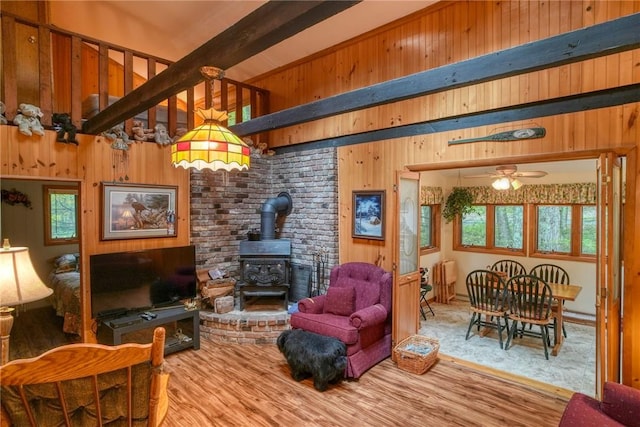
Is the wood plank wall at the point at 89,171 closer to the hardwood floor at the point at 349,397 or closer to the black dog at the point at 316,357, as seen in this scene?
the hardwood floor at the point at 349,397

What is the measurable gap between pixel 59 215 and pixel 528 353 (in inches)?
305

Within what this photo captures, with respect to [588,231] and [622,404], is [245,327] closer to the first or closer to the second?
[622,404]

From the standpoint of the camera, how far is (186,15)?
4848mm

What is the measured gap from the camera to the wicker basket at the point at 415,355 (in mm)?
3668

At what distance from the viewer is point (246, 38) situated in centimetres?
166

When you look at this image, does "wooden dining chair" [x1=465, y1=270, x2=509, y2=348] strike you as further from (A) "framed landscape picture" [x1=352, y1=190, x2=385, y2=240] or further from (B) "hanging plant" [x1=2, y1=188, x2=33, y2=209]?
(B) "hanging plant" [x1=2, y1=188, x2=33, y2=209]

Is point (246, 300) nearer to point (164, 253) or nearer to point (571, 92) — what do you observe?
point (164, 253)

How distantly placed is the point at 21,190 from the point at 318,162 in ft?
16.8

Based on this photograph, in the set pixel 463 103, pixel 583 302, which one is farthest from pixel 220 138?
pixel 583 302

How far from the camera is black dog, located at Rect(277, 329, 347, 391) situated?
10.7 feet

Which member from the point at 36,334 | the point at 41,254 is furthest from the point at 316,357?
the point at 41,254

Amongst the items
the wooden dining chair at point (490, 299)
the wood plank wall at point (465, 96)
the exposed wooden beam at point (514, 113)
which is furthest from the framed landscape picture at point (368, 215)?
the wooden dining chair at point (490, 299)

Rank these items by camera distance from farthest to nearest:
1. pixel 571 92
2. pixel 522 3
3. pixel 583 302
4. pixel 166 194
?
pixel 583 302
pixel 166 194
pixel 522 3
pixel 571 92

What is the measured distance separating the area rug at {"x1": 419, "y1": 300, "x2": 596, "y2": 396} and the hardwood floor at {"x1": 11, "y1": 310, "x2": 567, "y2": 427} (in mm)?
328
